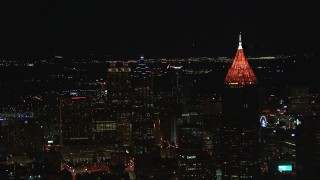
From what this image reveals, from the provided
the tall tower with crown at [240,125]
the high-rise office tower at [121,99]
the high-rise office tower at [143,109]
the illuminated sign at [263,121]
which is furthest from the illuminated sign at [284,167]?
the high-rise office tower at [121,99]

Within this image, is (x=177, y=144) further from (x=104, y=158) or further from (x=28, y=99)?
(x=28, y=99)

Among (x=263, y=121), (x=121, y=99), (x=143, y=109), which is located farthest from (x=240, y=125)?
(x=121, y=99)

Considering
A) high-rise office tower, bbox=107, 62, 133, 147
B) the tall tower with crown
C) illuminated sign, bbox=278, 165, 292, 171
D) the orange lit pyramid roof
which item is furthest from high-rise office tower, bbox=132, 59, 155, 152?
illuminated sign, bbox=278, 165, 292, 171

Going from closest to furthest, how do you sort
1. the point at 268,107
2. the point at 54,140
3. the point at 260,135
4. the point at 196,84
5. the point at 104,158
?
the point at 260,135 → the point at 268,107 → the point at 196,84 → the point at 104,158 → the point at 54,140

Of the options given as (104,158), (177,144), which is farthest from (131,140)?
(177,144)

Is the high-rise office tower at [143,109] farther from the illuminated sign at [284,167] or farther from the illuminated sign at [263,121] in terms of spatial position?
the illuminated sign at [284,167]

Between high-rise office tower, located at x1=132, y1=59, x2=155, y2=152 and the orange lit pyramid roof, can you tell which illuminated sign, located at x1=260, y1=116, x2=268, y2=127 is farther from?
high-rise office tower, located at x1=132, y1=59, x2=155, y2=152
